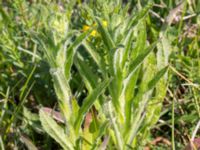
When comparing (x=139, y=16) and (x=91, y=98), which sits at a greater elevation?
(x=139, y=16)

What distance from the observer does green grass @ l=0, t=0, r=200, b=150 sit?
1.52m

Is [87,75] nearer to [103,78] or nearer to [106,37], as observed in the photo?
[103,78]

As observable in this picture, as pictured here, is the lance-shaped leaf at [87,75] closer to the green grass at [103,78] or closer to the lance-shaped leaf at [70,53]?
the green grass at [103,78]

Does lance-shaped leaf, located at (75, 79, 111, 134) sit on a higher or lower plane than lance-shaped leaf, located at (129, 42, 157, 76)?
lower

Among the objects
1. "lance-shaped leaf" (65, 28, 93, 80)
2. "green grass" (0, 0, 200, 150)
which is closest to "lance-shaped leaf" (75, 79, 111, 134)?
"green grass" (0, 0, 200, 150)

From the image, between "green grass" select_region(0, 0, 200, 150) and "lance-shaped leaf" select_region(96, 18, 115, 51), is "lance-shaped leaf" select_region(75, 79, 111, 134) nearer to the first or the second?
"green grass" select_region(0, 0, 200, 150)

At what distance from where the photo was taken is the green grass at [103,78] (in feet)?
4.98

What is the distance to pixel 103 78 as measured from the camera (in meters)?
1.71

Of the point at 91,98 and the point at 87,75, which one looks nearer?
the point at 91,98

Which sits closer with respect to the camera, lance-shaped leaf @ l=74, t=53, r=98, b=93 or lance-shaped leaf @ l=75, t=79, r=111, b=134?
lance-shaped leaf @ l=75, t=79, r=111, b=134

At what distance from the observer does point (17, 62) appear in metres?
2.12

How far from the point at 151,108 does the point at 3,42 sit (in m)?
0.79

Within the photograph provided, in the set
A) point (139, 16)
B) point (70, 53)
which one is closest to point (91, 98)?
point (70, 53)

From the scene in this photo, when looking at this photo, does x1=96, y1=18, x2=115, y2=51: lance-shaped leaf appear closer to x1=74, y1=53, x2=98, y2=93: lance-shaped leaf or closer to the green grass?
the green grass
